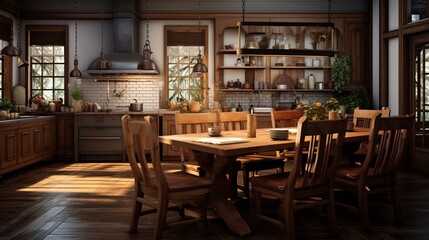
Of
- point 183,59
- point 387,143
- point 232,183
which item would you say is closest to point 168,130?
→ point 183,59

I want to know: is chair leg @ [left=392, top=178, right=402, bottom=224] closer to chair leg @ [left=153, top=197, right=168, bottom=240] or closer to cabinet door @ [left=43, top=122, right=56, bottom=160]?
chair leg @ [left=153, top=197, right=168, bottom=240]

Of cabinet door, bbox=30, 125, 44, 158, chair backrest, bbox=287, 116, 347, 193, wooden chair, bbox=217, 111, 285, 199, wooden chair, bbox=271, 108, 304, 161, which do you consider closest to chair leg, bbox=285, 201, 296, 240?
chair backrest, bbox=287, 116, 347, 193

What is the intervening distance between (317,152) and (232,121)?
1.99 meters

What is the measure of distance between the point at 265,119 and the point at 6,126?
4200 mm

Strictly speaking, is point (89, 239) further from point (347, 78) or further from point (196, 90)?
point (347, 78)

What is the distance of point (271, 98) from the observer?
942 centimetres

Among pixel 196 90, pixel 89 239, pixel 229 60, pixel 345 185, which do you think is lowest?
pixel 89 239

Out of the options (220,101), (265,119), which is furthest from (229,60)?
(265,119)

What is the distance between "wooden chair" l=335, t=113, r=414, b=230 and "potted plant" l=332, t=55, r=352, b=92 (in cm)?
479

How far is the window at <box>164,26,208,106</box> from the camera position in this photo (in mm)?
9359

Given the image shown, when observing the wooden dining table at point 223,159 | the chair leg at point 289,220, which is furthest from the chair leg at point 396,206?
the chair leg at point 289,220

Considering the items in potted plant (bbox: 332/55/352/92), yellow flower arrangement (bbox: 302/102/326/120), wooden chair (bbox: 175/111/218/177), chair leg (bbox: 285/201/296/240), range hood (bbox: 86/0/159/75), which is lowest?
chair leg (bbox: 285/201/296/240)

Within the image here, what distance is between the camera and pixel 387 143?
416cm

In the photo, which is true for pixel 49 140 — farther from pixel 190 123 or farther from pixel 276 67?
pixel 276 67
